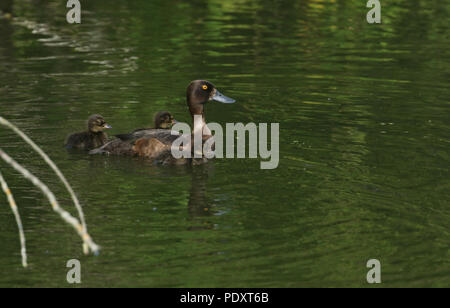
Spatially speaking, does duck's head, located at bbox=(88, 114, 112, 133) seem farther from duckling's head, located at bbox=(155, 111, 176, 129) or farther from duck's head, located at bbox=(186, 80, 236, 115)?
duck's head, located at bbox=(186, 80, 236, 115)

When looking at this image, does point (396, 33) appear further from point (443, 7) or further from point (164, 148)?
point (164, 148)

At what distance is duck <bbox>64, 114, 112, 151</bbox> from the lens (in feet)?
35.1

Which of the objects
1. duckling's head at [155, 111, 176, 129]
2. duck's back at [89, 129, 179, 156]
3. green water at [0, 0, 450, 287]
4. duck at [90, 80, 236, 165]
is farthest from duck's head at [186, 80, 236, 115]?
green water at [0, 0, 450, 287]

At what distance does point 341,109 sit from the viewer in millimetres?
12508

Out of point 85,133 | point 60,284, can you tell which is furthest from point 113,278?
point 85,133

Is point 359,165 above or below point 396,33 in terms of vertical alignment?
below

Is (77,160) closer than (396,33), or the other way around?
(77,160)

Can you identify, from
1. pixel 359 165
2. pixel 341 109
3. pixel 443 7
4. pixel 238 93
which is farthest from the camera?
pixel 443 7

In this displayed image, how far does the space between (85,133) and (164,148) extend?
1.22 meters

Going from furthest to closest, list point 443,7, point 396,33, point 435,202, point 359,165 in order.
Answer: point 443,7 < point 396,33 < point 359,165 < point 435,202

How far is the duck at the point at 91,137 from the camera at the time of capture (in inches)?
421

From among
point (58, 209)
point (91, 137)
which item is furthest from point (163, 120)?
point (58, 209)

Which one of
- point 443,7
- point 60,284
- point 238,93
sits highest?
point 443,7

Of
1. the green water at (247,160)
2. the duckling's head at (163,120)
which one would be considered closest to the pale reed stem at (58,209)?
the green water at (247,160)
